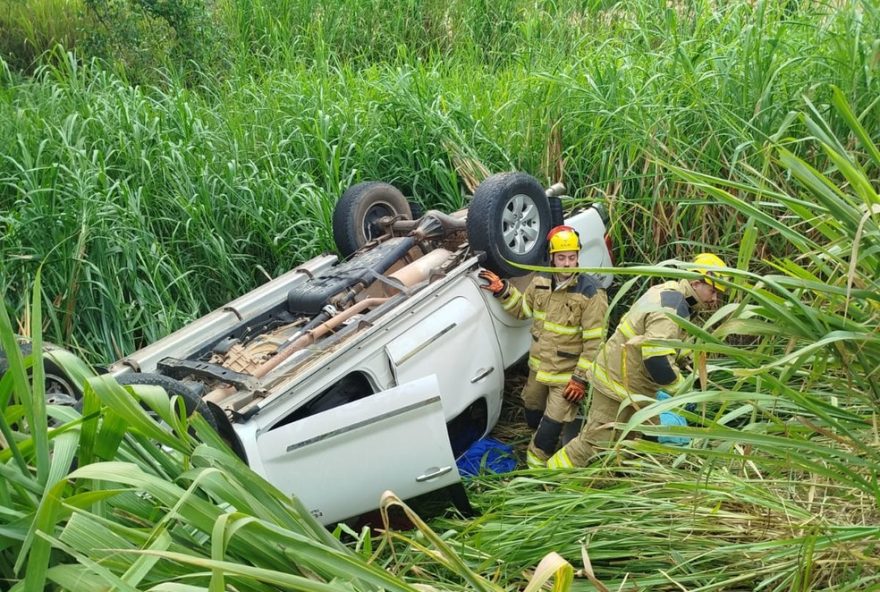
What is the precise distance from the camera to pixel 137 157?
6574 mm

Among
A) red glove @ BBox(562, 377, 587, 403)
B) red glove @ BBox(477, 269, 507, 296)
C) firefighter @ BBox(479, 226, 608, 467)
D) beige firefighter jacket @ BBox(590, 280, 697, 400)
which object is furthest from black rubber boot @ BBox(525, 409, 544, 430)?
Answer: red glove @ BBox(477, 269, 507, 296)

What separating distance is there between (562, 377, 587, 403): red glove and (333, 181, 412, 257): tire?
167cm

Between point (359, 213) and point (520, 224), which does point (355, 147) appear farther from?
point (520, 224)

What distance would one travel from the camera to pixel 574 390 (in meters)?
4.97

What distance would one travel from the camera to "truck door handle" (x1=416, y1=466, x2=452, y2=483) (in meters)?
4.02

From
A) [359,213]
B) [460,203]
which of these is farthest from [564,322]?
[460,203]

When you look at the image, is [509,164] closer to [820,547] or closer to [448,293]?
[448,293]

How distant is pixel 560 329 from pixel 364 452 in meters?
1.57

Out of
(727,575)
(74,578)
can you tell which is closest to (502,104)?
(727,575)

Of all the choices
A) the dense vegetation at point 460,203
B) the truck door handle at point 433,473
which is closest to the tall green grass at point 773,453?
the dense vegetation at point 460,203

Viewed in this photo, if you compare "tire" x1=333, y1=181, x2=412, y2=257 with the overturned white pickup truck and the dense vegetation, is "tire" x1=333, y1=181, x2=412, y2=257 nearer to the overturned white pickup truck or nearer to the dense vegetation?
the overturned white pickup truck

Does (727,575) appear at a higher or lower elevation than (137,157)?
lower

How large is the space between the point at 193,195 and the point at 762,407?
5.04 m

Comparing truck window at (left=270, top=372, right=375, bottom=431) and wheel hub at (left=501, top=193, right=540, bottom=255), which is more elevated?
wheel hub at (left=501, top=193, right=540, bottom=255)
